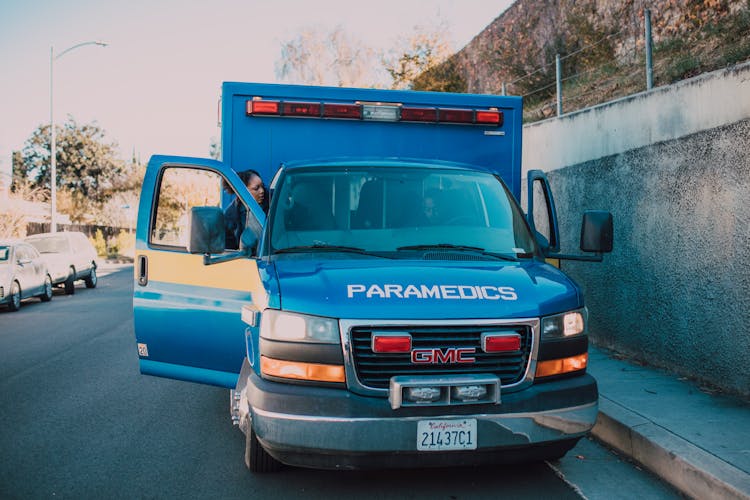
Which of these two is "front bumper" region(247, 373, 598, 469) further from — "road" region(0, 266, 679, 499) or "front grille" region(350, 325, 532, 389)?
"road" region(0, 266, 679, 499)

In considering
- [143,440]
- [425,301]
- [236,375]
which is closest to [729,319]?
[425,301]

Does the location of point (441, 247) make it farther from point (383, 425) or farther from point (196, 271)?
point (196, 271)

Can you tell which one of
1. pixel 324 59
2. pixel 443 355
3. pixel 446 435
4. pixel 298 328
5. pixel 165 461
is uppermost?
pixel 324 59

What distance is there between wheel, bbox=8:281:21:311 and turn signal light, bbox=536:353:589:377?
13.6m

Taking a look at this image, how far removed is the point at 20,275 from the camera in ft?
52.6

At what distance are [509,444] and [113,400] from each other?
4.37 m

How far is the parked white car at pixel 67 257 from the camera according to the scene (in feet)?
63.5

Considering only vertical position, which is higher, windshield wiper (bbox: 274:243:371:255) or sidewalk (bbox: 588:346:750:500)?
windshield wiper (bbox: 274:243:371:255)

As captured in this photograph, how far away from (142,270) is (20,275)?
37.6 ft

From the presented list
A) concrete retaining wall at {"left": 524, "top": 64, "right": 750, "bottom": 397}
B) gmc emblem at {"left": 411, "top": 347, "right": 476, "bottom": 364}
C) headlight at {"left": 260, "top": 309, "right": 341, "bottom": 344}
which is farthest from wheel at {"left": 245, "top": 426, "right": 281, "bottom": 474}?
concrete retaining wall at {"left": 524, "top": 64, "right": 750, "bottom": 397}

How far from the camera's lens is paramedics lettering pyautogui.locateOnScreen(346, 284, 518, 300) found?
4.20m

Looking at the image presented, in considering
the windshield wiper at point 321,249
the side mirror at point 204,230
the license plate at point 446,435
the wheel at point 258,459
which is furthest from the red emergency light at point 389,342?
the side mirror at point 204,230

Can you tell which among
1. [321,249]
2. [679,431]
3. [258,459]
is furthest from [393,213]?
[679,431]

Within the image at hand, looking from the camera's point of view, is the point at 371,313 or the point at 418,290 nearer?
the point at 371,313
